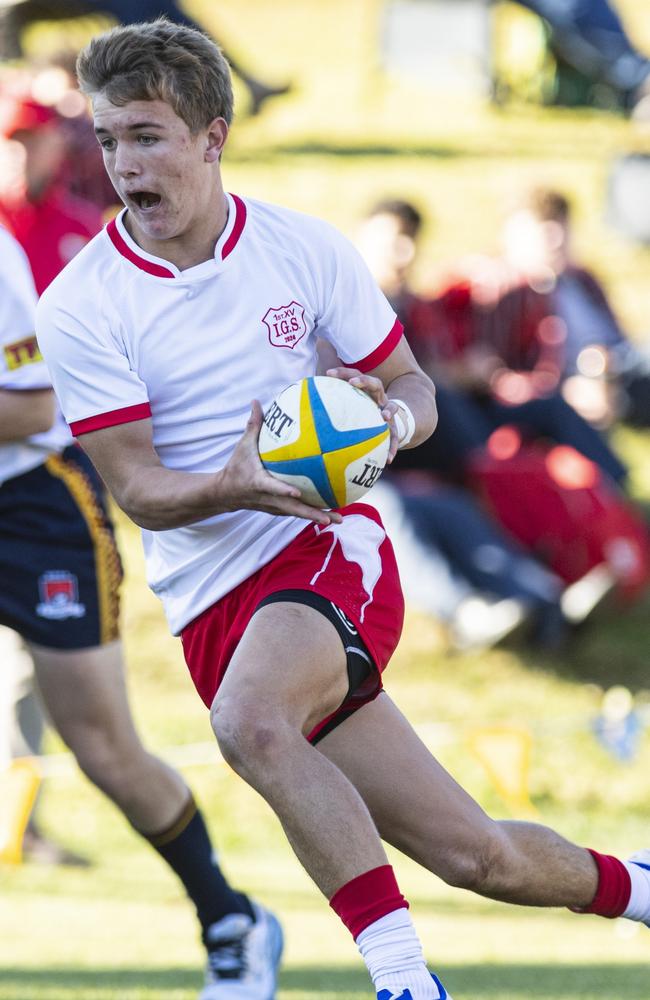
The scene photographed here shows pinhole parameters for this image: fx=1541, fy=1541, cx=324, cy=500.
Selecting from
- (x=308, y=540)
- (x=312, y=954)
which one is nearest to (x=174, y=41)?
(x=308, y=540)

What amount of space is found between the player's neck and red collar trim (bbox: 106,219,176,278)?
0.10 ft

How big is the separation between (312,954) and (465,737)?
67.6 inches

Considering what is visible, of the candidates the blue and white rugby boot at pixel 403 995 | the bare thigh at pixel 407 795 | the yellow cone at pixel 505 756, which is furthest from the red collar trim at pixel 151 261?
the yellow cone at pixel 505 756

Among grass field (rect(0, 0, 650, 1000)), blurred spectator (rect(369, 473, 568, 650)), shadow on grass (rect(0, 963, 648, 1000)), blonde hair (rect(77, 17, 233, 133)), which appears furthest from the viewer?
blurred spectator (rect(369, 473, 568, 650))

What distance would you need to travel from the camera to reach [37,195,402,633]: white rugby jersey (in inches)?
144

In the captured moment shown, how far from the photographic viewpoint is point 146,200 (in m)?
3.63

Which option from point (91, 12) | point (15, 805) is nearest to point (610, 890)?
point (15, 805)

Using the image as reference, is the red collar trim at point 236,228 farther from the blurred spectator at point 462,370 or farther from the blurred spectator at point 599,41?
the blurred spectator at point 599,41

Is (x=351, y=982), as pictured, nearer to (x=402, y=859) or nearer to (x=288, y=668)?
(x=288, y=668)

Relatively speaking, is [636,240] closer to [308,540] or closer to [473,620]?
[473,620]

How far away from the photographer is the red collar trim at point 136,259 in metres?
3.72

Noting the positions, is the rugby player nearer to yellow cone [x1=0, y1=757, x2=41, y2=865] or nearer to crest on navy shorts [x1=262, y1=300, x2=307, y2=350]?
crest on navy shorts [x1=262, y1=300, x2=307, y2=350]

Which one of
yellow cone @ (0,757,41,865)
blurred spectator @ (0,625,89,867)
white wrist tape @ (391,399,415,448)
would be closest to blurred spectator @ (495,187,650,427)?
blurred spectator @ (0,625,89,867)

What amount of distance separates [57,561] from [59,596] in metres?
0.12
